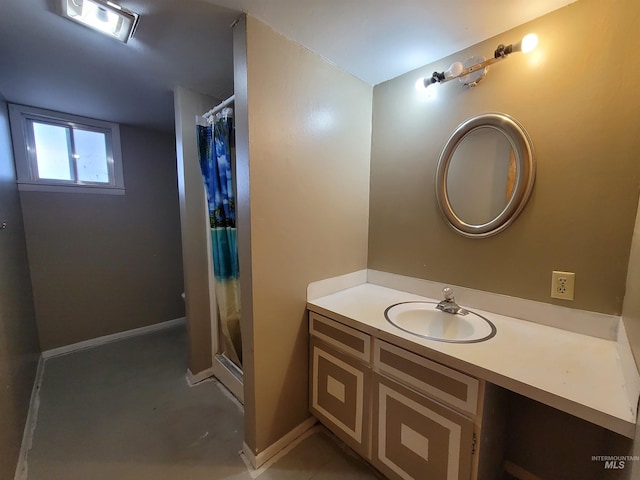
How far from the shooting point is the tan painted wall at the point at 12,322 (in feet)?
4.00

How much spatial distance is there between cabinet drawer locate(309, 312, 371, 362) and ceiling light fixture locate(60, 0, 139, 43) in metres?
1.65

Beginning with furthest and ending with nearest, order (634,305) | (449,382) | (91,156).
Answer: (91,156) < (449,382) < (634,305)

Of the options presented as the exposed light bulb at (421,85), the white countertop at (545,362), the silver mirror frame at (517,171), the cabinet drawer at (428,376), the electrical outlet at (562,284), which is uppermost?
the exposed light bulb at (421,85)

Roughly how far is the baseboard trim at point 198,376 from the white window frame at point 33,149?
1.93 metres

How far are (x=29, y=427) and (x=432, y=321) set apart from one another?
2.48 m

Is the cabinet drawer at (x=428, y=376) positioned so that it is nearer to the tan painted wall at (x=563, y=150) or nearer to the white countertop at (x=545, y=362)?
the white countertop at (x=545, y=362)

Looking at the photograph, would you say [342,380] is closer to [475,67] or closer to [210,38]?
[475,67]

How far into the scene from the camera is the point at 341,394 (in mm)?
1342

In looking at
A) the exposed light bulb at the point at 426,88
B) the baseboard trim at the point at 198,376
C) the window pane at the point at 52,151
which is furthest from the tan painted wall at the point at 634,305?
the window pane at the point at 52,151

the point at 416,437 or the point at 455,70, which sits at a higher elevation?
the point at 455,70

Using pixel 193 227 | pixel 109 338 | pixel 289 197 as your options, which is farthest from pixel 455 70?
pixel 109 338

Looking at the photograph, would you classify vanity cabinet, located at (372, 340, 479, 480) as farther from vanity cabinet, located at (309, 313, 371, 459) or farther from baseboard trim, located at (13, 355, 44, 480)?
baseboard trim, located at (13, 355, 44, 480)

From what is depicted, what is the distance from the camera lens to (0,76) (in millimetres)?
1570

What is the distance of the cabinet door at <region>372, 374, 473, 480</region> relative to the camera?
93 centimetres
